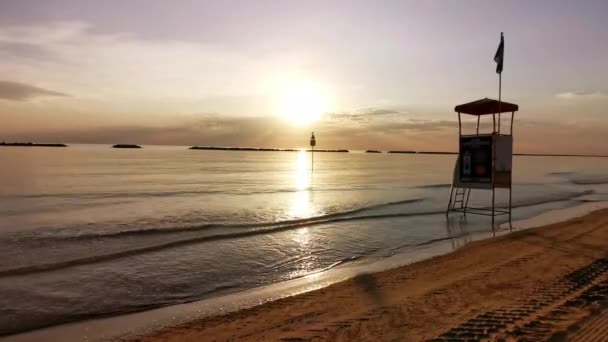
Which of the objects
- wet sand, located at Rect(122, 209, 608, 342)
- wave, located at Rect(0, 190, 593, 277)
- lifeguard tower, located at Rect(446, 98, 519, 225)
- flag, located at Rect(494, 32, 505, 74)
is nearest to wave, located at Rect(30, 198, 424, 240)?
wave, located at Rect(0, 190, 593, 277)

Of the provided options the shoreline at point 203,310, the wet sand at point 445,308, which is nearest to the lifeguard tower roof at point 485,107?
the wet sand at point 445,308

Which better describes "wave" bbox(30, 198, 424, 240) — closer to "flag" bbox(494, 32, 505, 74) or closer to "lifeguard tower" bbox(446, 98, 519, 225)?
"lifeguard tower" bbox(446, 98, 519, 225)

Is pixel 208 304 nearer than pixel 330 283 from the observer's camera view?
Yes

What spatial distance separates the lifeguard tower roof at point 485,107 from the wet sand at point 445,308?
19.1 ft

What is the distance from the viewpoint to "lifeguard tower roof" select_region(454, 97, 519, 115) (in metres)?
12.7

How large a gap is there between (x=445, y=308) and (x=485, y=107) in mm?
9656

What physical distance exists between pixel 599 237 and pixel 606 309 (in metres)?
6.69

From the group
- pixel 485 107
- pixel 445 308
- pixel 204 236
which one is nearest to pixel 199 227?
pixel 204 236

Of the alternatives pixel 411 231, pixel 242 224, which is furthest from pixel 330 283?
pixel 242 224

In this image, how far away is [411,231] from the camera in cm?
1274

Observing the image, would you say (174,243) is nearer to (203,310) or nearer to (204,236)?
(204,236)

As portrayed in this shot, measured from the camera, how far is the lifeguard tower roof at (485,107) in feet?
41.8

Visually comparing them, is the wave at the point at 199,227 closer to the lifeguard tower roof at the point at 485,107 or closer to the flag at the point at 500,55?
the lifeguard tower roof at the point at 485,107

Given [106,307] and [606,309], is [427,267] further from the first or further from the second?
[106,307]
